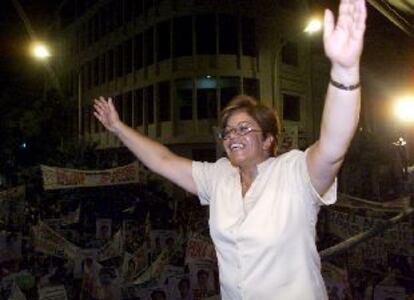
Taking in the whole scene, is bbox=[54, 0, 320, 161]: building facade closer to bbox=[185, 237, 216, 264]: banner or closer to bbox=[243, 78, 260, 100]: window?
bbox=[243, 78, 260, 100]: window

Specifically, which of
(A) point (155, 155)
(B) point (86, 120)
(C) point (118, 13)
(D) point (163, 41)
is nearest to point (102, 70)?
(C) point (118, 13)

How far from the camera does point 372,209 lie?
22.8 ft

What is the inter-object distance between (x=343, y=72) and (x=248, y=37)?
23.7 metres

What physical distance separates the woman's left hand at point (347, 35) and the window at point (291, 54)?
80.1 ft

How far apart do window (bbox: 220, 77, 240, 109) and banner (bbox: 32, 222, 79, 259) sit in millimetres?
16161

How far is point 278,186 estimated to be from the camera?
1.98 m

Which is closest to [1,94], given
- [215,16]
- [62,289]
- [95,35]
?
[215,16]

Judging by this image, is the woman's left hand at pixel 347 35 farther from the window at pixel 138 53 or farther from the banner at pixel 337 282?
the window at pixel 138 53

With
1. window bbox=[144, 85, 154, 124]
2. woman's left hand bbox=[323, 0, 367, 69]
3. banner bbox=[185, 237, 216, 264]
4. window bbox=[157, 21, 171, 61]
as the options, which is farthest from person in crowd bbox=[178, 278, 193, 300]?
window bbox=[144, 85, 154, 124]

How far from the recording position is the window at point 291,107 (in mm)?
25484

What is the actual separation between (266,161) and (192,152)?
72.2 feet

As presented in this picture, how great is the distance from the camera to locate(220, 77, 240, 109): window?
2400 cm

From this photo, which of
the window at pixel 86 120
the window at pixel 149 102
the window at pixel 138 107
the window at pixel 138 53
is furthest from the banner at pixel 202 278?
the window at pixel 86 120

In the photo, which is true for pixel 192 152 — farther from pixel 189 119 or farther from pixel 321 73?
pixel 321 73
